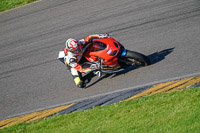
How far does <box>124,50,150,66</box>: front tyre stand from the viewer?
10156 millimetres

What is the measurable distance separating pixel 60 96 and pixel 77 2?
706 cm

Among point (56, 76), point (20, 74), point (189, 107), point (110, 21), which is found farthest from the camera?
point (110, 21)

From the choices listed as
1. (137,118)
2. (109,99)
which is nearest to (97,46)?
(109,99)

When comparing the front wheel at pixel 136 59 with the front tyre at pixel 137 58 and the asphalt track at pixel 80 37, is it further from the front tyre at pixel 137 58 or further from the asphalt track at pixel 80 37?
the asphalt track at pixel 80 37

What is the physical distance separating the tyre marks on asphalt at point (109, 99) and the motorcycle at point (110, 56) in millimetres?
943

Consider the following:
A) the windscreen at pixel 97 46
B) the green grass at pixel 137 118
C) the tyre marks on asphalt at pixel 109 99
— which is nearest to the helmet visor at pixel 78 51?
the windscreen at pixel 97 46

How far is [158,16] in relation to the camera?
1319 centimetres

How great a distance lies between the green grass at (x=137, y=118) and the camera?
7.01 m

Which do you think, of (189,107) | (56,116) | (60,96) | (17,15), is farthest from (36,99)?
(17,15)

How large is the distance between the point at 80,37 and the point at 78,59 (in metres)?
3.67

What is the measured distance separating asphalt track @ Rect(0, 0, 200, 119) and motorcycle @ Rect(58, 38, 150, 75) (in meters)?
0.31

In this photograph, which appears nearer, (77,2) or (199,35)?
(199,35)

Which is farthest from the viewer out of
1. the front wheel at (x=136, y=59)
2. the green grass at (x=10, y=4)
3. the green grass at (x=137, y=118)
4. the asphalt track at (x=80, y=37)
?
the green grass at (x=10, y=4)

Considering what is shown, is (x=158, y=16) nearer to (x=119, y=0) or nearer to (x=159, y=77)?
(x=119, y=0)
